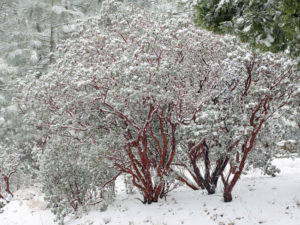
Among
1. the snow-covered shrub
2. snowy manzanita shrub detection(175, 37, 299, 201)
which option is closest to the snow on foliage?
snowy manzanita shrub detection(175, 37, 299, 201)

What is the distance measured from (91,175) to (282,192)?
188 inches

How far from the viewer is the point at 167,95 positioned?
18.9 ft

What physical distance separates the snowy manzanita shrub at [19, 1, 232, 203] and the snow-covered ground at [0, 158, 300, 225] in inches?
24.8

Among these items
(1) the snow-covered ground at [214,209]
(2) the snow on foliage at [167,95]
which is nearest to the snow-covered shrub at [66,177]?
(2) the snow on foliage at [167,95]

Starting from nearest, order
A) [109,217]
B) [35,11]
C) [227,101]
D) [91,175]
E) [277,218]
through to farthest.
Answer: [277,218], [227,101], [109,217], [91,175], [35,11]

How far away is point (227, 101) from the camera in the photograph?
6301 millimetres

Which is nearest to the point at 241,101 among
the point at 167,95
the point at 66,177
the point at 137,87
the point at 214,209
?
the point at 167,95

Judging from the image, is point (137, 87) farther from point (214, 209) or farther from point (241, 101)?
point (214, 209)

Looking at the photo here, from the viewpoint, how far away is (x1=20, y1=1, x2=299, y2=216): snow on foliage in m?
5.77

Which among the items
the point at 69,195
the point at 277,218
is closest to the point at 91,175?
the point at 69,195

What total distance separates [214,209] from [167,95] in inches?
106

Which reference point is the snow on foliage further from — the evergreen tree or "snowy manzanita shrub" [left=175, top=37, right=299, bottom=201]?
the evergreen tree

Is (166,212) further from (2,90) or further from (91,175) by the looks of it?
(2,90)

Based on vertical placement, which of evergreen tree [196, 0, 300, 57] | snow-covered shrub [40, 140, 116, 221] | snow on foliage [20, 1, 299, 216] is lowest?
snow-covered shrub [40, 140, 116, 221]
